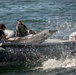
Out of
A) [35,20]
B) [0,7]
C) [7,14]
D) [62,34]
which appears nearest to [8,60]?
[62,34]

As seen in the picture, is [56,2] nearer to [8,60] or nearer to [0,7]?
[0,7]

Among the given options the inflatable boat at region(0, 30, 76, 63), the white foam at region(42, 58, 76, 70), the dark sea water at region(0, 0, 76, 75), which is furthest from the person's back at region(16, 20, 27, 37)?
the white foam at region(42, 58, 76, 70)

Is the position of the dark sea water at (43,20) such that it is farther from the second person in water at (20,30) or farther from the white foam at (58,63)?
the second person in water at (20,30)

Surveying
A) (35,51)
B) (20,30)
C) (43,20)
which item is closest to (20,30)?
(20,30)

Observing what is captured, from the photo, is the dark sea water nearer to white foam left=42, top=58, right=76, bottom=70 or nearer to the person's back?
white foam left=42, top=58, right=76, bottom=70

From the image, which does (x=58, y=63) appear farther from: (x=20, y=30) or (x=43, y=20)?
(x=43, y=20)

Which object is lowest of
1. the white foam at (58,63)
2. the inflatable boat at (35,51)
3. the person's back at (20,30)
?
the white foam at (58,63)

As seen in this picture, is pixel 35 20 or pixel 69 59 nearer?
pixel 69 59

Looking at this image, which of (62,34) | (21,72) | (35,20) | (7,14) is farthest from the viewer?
(7,14)

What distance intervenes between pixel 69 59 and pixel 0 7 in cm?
1343

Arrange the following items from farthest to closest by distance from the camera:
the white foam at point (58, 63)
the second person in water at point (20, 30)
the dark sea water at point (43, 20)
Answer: the second person in water at point (20, 30)
the white foam at point (58, 63)
the dark sea water at point (43, 20)

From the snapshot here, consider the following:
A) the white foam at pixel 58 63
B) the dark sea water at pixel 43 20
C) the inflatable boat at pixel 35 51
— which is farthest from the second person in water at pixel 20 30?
the white foam at pixel 58 63

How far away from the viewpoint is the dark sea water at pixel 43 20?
40.0 feet

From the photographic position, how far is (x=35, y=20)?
20.0m
